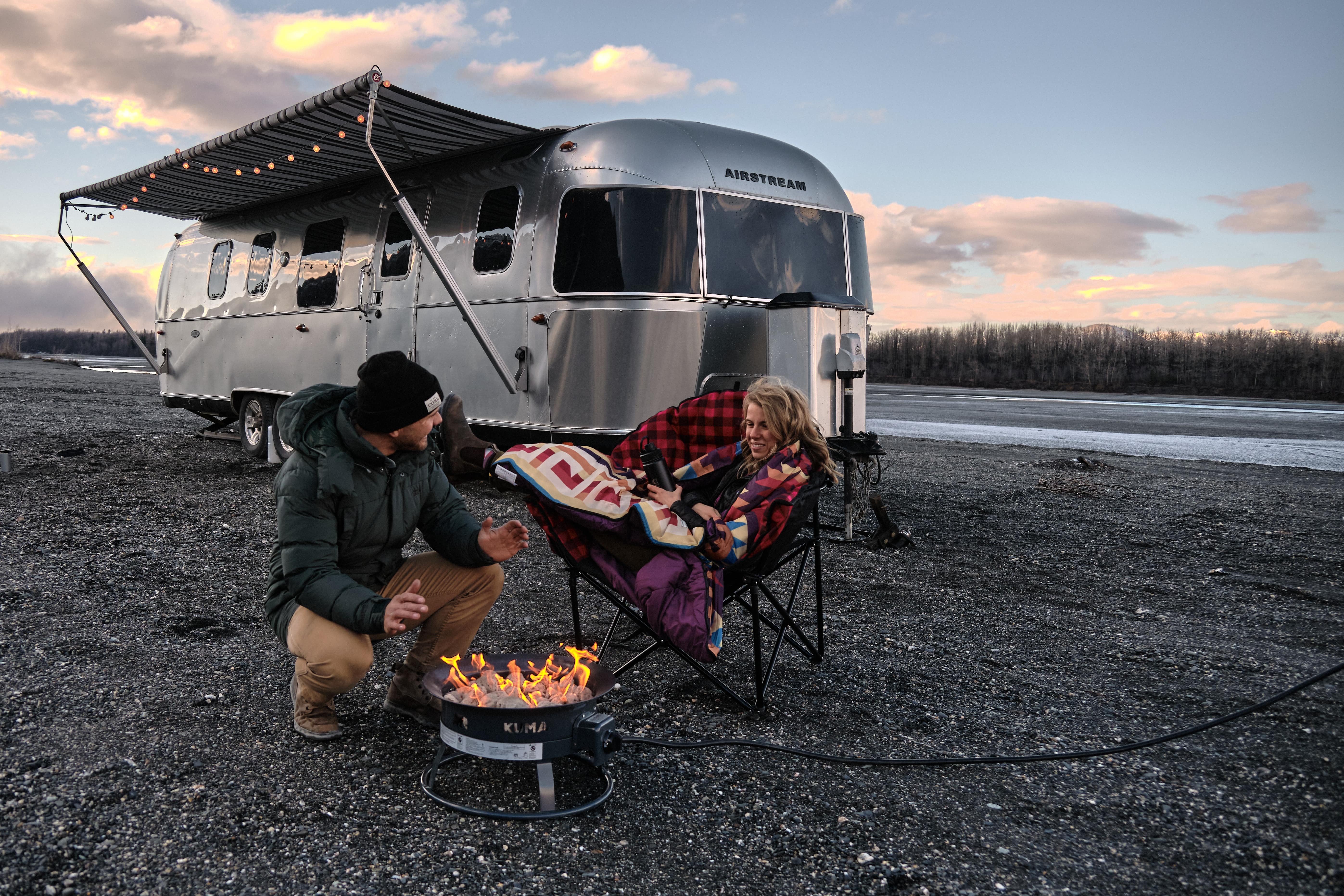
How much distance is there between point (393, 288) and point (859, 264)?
3.84 metres

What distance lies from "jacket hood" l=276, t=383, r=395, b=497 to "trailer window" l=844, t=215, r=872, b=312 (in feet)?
16.1

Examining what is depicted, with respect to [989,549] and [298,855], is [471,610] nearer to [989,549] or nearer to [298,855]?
[298,855]

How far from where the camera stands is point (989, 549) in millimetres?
6145

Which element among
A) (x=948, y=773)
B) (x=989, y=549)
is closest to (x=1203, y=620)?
(x=989, y=549)

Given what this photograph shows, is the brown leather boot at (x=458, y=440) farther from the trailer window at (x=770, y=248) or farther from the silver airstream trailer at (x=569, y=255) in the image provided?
the trailer window at (x=770, y=248)

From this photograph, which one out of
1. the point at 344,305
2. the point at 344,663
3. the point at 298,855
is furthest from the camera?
the point at 344,305

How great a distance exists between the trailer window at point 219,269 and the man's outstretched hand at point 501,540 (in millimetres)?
8419

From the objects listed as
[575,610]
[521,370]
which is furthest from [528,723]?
[521,370]

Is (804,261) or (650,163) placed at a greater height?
(650,163)

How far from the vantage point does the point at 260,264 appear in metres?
9.47

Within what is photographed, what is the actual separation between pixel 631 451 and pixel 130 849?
2.55m

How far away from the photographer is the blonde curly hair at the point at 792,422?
11.6 feet

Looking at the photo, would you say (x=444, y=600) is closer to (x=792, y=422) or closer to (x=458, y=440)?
(x=792, y=422)

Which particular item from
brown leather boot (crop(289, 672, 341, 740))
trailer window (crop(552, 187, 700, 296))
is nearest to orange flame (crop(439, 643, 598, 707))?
brown leather boot (crop(289, 672, 341, 740))
